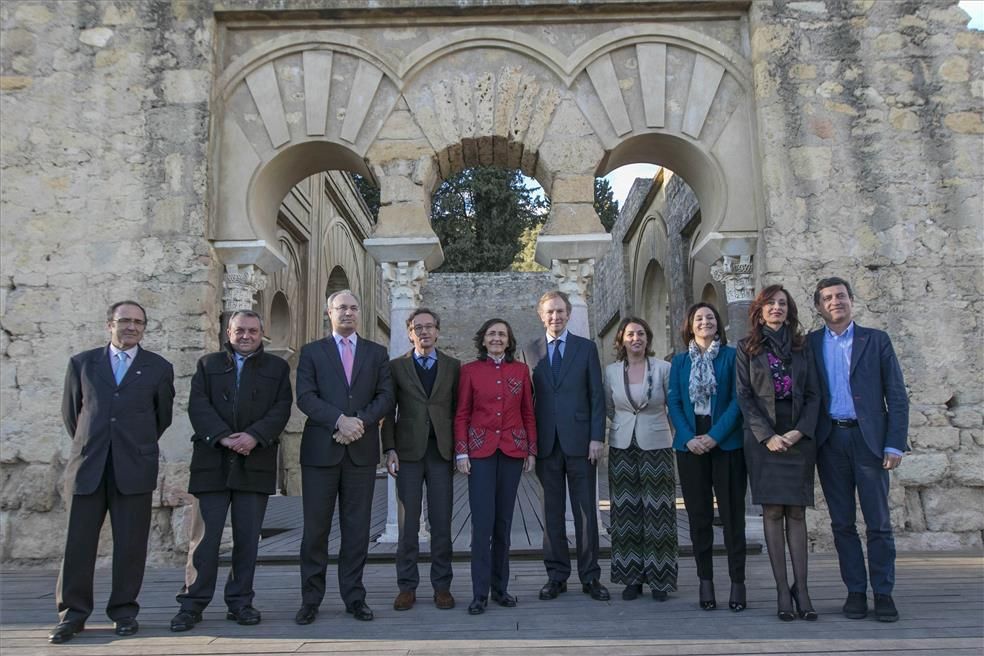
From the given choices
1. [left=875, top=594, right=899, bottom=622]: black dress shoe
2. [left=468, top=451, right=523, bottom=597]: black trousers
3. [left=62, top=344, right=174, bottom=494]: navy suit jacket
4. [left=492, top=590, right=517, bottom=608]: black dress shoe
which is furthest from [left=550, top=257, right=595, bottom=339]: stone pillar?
[left=62, top=344, right=174, bottom=494]: navy suit jacket

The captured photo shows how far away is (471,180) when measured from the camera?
2586 cm

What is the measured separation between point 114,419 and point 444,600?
78.3 inches

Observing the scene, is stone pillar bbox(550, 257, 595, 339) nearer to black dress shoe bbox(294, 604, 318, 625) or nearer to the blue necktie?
black dress shoe bbox(294, 604, 318, 625)

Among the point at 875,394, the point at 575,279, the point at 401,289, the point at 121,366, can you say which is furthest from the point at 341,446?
the point at 575,279

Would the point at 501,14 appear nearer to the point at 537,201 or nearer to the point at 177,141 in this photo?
the point at 177,141

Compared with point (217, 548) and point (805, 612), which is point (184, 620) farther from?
point (805, 612)

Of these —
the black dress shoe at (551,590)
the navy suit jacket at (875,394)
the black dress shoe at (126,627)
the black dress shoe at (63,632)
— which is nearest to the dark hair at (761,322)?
the navy suit jacket at (875,394)

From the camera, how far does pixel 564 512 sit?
4.46 m

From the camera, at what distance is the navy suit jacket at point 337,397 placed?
4078 millimetres

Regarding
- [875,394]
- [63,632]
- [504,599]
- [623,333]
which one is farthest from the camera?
[623,333]

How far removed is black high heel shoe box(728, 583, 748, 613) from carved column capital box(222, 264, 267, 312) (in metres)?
4.42

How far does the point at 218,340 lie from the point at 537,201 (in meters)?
20.7

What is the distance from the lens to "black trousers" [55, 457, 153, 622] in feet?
12.5

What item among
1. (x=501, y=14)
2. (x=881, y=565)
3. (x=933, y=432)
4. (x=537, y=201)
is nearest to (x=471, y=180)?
(x=537, y=201)
